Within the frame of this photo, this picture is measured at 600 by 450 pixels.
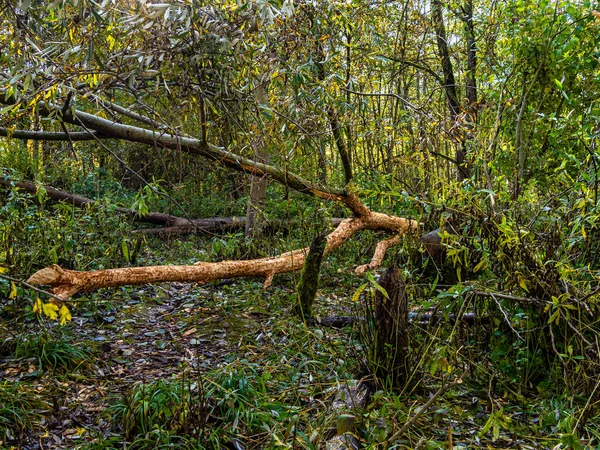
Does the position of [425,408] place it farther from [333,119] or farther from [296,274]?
[296,274]

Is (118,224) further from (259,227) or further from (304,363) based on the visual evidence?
(304,363)

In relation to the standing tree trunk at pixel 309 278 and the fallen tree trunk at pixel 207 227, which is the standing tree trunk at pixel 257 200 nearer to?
the fallen tree trunk at pixel 207 227

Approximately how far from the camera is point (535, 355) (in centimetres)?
312

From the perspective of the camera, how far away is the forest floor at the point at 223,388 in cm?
257

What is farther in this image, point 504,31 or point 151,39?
point 504,31

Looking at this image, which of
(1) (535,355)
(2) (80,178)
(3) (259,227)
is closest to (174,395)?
(1) (535,355)

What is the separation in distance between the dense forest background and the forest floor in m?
0.02

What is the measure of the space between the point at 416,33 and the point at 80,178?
660cm

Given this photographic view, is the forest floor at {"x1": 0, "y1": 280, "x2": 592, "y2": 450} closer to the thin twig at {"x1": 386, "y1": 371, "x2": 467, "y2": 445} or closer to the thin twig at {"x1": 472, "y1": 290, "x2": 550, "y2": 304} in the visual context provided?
the thin twig at {"x1": 386, "y1": 371, "x2": 467, "y2": 445}

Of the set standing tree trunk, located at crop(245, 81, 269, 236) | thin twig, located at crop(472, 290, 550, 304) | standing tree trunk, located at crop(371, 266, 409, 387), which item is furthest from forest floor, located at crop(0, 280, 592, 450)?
standing tree trunk, located at crop(245, 81, 269, 236)

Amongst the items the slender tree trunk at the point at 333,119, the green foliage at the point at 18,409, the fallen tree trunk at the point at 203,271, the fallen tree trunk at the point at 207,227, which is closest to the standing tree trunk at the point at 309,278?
the fallen tree trunk at the point at 203,271

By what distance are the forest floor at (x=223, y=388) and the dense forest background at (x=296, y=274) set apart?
18 millimetres

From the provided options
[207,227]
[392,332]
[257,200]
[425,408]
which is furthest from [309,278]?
[207,227]

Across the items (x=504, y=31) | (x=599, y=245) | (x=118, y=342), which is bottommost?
(x=118, y=342)
